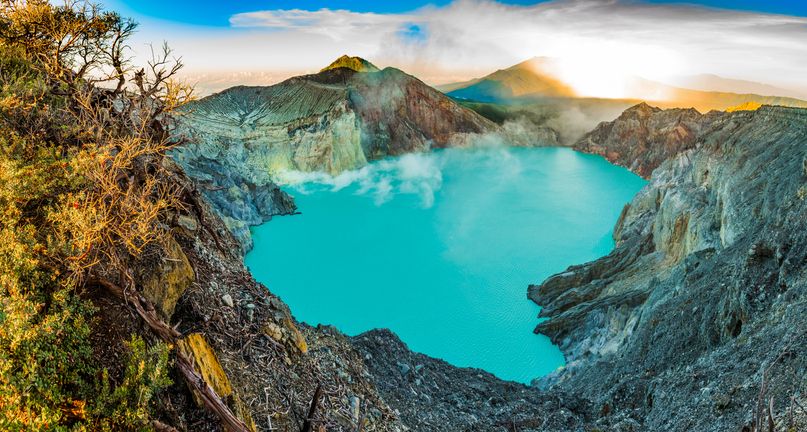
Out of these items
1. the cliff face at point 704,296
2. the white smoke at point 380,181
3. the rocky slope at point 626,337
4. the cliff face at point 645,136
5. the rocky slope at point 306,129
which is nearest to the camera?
the rocky slope at point 626,337

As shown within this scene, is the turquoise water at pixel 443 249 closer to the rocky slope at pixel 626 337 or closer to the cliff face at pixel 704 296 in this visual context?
the cliff face at pixel 704 296

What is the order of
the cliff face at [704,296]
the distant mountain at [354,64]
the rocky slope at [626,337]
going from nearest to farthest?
the rocky slope at [626,337]
the cliff face at [704,296]
the distant mountain at [354,64]

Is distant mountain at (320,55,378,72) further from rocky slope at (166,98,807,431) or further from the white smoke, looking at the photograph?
rocky slope at (166,98,807,431)

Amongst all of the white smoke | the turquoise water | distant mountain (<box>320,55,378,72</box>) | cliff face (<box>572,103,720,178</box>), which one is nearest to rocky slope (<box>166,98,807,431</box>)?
the turquoise water

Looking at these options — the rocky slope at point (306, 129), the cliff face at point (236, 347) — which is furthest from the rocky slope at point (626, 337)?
the rocky slope at point (306, 129)

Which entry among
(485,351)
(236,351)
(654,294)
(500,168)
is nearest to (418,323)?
(485,351)

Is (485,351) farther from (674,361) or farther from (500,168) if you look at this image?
(500,168)

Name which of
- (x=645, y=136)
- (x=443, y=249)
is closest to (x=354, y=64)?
(x=645, y=136)
